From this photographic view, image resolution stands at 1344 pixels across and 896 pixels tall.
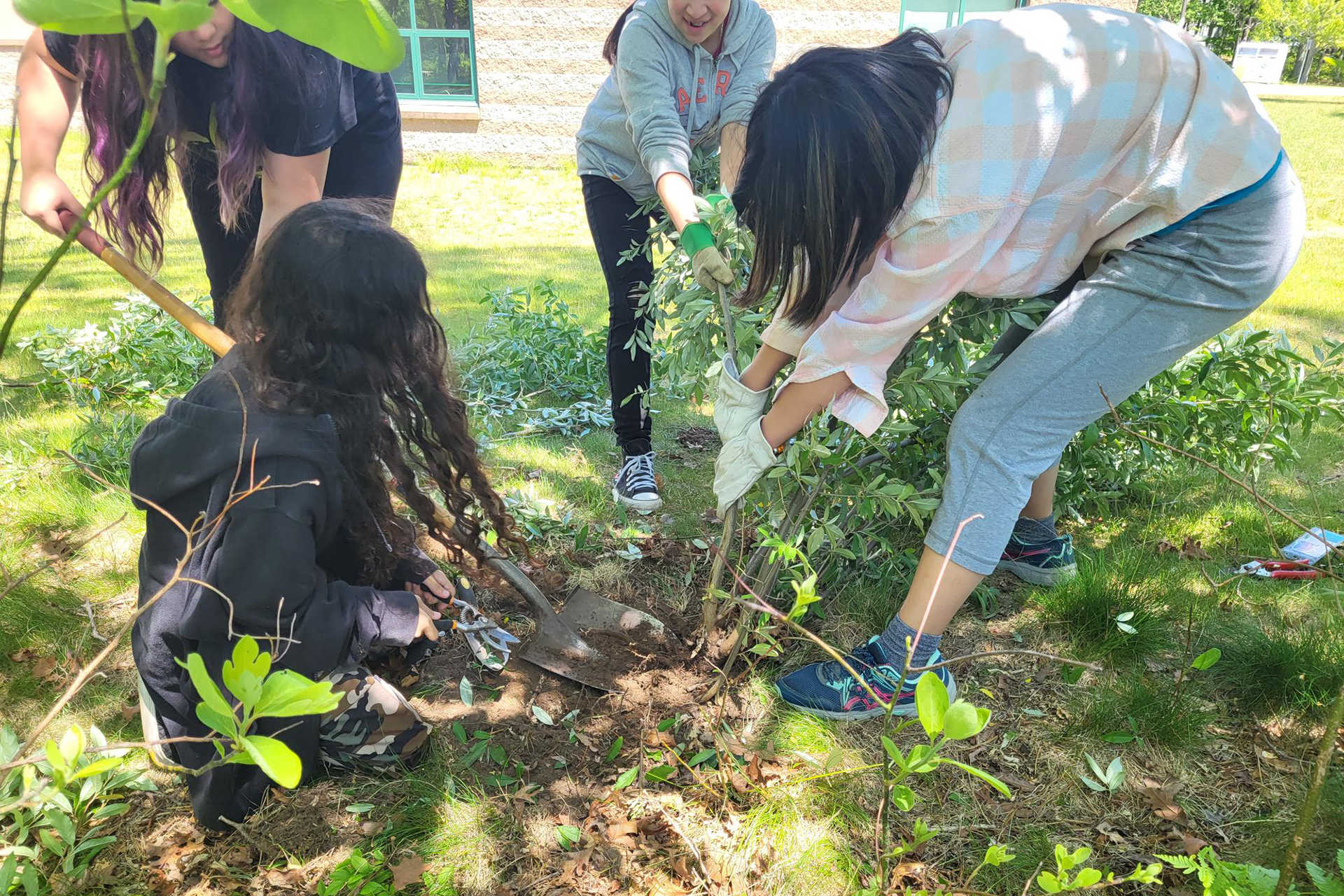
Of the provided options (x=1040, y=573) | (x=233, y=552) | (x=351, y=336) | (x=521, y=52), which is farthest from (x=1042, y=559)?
(x=521, y=52)

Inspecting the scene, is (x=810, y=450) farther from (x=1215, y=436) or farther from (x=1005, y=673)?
(x=1215, y=436)

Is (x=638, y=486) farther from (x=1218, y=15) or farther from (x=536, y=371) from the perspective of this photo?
(x=1218, y=15)

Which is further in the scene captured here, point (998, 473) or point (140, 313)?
point (140, 313)

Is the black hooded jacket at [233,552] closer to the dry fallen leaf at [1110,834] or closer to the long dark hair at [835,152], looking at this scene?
the long dark hair at [835,152]

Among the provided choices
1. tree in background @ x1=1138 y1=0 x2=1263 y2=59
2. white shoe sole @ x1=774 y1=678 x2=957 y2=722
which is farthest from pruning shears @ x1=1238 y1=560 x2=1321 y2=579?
tree in background @ x1=1138 y1=0 x2=1263 y2=59

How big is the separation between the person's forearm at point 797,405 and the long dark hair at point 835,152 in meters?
0.23

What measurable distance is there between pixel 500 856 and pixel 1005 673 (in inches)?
53.4

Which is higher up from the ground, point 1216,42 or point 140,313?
point 1216,42

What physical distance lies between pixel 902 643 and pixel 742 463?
0.57 meters

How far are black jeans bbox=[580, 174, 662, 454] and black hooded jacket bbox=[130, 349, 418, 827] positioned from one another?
141 centimetres

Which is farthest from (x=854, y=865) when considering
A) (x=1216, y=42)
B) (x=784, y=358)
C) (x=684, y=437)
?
(x=1216, y=42)

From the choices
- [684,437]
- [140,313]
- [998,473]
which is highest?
[998,473]

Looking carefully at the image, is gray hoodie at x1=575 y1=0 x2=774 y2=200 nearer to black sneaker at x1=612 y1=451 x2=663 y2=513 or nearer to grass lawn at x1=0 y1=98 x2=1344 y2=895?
grass lawn at x1=0 y1=98 x2=1344 y2=895

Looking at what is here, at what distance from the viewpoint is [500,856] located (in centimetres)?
174
